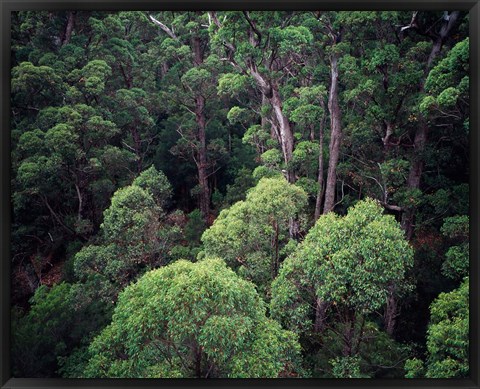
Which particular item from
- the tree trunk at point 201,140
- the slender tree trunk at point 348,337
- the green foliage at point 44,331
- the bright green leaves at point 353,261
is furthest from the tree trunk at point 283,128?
the green foliage at point 44,331

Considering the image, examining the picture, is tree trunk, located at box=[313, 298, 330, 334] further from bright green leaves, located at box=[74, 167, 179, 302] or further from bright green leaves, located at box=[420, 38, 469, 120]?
bright green leaves, located at box=[420, 38, 469, 120]

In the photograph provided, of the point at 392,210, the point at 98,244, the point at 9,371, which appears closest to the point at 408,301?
the point at 392,210

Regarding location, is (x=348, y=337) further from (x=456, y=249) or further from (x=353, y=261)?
(x=456, y=249)

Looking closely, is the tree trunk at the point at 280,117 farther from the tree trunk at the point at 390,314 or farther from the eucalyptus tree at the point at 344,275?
the tree trunk at the point at 390,314

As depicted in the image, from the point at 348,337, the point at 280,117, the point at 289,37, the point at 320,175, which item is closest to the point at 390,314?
the point at 348,337

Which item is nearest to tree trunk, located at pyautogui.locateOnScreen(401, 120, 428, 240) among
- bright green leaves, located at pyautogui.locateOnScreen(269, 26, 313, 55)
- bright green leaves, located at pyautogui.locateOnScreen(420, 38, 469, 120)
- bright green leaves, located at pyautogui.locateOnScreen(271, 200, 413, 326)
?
bright green leaves, located at pyautogui.locateOnScreen(420, 38, 469, 120)

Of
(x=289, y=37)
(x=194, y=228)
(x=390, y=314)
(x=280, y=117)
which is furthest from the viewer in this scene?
(x=280, y=117)

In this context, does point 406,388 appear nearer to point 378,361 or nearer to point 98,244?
point 378,361
